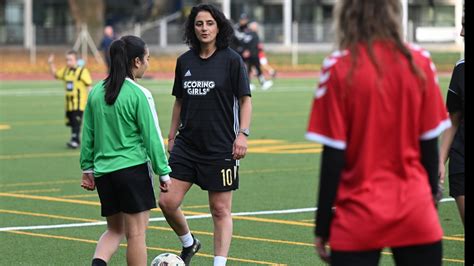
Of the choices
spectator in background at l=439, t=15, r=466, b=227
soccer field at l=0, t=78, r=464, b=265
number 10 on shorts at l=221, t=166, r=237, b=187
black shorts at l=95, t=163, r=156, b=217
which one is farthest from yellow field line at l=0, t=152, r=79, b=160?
spectator in background at l=439, t=15, r=466, b=227

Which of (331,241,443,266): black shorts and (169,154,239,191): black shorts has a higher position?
(331,241,443,266): black shorts

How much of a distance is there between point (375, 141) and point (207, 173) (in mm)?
3995

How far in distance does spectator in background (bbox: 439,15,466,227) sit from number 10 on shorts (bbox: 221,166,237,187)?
6.10ft

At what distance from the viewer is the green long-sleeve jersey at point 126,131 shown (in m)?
8.10

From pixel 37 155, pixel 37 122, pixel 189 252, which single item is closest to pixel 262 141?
pixel 37 155

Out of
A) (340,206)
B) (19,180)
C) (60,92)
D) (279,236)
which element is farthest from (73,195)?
(60,92)

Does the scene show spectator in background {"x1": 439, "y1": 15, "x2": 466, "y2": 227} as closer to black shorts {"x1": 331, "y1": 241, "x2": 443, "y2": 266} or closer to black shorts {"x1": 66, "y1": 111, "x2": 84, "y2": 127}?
black shorts {"x1": 331, "y1": 241, "x2": 443, "y2": 266}

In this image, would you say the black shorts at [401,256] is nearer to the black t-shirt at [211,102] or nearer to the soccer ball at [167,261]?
the soccer ball at [167,261]

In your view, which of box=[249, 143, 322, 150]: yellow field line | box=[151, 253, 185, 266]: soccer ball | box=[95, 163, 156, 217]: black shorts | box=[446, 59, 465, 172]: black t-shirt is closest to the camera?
box=[446, 59, 465, 172]: black t-shirt

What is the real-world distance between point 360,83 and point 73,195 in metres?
9.83

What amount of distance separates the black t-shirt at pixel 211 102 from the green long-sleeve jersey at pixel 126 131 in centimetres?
94

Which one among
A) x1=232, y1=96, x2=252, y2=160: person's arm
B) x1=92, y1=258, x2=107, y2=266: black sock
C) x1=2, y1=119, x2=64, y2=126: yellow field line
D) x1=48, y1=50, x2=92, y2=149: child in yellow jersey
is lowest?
x1=2, y1=119, x2=64, y2=126: yellow field line

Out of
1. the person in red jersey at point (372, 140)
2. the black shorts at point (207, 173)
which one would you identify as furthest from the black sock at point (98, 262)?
the person in red jersey at point (372, 140)

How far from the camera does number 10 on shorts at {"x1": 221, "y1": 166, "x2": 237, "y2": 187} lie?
9148 mm
